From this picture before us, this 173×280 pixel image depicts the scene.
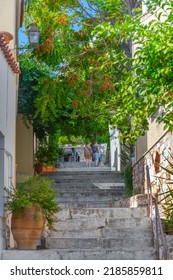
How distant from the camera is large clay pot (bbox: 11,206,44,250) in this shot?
1177 centimetres

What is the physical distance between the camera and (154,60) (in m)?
10.5

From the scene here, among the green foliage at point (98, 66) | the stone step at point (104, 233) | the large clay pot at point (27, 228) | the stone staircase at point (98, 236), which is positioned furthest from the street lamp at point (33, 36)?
the large clay pot at point (27, 228)

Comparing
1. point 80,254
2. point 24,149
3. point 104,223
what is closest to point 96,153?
point 24,149

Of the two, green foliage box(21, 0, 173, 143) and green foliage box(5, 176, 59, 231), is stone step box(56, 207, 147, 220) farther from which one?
green foliage box(21, 0, 173, 143)

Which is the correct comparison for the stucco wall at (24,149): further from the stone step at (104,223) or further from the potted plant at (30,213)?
the potted plant at (30,213)

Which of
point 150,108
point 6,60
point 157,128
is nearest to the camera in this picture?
point 150,108

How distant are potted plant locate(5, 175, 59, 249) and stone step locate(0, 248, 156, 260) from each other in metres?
0.71

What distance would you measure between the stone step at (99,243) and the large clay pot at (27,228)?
1.90 ft

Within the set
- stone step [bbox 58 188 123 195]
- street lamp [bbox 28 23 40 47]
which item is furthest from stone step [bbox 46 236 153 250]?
stone step [bbox 58 188 123 195]
